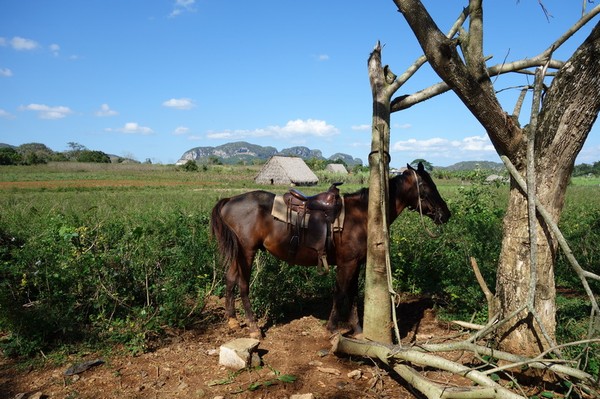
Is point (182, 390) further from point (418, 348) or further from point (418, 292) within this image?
point (418, 292)

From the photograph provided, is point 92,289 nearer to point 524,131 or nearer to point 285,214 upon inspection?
point 285,214

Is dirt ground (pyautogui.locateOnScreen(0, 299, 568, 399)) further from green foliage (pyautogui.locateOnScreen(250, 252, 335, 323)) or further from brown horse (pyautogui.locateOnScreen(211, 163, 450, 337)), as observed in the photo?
green foliage (pyautogui.locateOnScreen(250, 252, 335, 323))

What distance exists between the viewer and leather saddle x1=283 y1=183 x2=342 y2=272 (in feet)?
15.2

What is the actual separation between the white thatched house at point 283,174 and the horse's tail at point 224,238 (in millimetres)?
43047

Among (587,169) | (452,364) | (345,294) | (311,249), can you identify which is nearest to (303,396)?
(452,364)

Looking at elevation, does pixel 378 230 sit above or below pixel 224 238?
above

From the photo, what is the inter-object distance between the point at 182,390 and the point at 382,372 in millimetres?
1887

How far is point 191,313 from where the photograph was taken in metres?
4.92

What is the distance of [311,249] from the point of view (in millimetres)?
4723

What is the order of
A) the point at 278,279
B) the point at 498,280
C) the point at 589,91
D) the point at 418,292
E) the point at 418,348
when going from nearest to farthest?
the point at 589,91
the point at 418,348
the point at 498,280
the point at 278,279
the point at 418,292

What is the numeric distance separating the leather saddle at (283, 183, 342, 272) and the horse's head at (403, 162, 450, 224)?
2.99 ft

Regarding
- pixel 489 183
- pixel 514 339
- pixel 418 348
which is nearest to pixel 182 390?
pixel 418 348

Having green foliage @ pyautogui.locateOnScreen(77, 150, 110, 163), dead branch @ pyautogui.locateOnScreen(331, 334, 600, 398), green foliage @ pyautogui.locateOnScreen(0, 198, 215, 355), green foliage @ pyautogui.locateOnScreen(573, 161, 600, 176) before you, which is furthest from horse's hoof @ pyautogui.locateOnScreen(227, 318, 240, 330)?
green foliage @ pyautogui.locateOnScreen(573, 161, 600, 176)

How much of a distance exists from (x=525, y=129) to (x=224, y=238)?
11.7 ft
